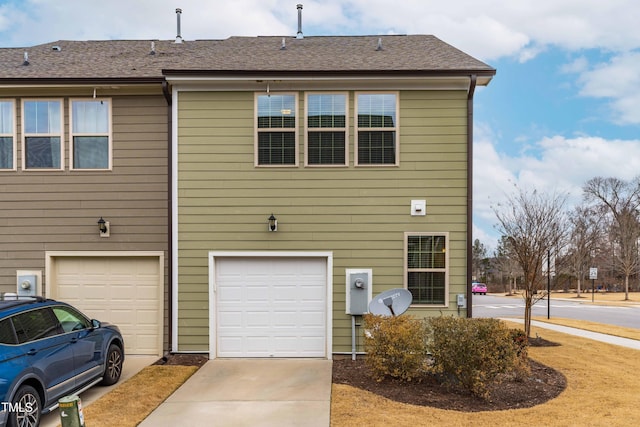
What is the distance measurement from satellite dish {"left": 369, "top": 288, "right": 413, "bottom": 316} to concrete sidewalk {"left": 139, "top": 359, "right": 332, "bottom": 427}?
1.33 m

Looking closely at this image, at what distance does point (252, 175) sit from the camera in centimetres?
816

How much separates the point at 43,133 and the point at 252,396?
639cm

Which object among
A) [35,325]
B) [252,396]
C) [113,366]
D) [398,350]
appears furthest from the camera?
[113,366]

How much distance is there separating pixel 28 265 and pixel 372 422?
7.13 metres

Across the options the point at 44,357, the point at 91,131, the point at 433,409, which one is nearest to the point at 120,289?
the point at 91,131

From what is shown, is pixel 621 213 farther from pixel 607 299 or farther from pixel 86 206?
pixel 86 206

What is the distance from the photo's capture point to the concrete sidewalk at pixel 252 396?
17.1 ft

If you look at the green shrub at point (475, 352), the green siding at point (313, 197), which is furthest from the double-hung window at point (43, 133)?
the green shrub at point (475, 352)

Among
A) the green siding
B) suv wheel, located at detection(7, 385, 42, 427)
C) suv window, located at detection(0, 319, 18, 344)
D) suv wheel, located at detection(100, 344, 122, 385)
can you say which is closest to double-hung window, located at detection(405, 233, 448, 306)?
the green siding

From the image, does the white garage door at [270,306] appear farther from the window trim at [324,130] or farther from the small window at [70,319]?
the small window at [70,319]

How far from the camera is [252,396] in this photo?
6074 mm

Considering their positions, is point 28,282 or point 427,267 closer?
point 427,267

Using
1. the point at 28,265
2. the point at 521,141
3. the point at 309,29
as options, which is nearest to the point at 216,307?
the point at 28,265

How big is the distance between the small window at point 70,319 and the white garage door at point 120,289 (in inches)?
85.9
